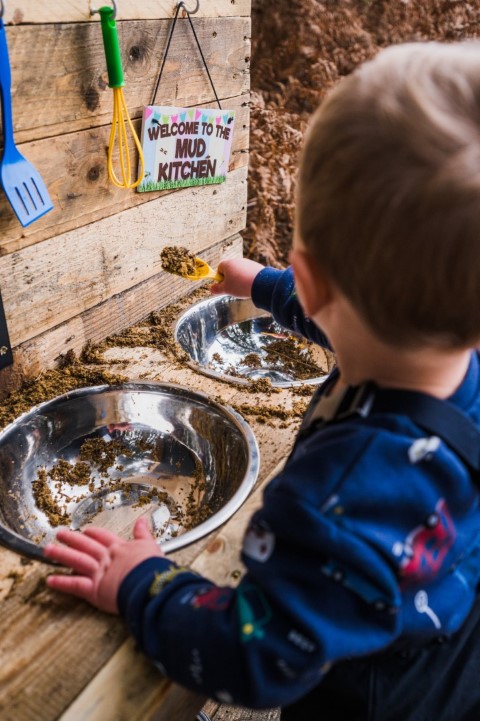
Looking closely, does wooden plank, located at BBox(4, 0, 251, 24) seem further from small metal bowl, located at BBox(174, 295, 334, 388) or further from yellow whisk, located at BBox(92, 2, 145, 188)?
small metal bowl, located at BBox(174, 295, 334, 388)

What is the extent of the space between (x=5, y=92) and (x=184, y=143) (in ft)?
1.78

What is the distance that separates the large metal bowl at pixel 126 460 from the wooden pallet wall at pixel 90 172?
13cm

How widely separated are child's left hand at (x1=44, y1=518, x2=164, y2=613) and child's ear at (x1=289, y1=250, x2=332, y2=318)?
35cm

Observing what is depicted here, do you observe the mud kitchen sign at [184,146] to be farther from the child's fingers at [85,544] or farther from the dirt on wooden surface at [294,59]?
the dirt on wooden surface at [294,59]

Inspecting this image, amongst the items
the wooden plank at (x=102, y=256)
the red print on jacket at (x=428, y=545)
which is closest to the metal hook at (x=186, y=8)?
the wooden plank at (x=102, y=256)

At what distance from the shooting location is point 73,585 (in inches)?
29.6

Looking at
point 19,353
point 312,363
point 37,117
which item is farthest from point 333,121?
point 312,363

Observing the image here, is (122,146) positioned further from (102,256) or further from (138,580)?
(138,580)

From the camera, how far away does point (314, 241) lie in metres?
0.58

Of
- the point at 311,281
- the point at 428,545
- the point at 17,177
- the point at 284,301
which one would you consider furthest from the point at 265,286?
the point at 428,545

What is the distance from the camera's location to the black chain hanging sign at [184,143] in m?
1.30

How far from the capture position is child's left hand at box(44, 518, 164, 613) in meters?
0.73

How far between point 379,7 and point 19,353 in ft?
11.7

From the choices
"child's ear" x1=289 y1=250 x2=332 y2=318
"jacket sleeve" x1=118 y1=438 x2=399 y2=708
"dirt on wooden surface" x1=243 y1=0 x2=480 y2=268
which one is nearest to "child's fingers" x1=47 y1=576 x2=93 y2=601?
"jacket sleeve" x1=118 y1=438 x2=399 y2=708
